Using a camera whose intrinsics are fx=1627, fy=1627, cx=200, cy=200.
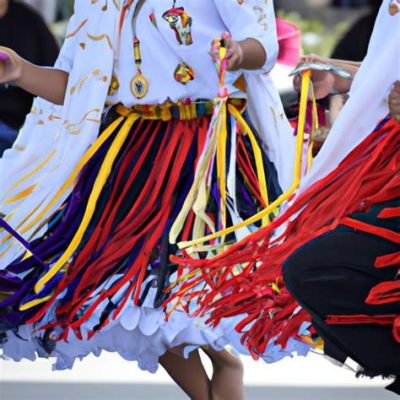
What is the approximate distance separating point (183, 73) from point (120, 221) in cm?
47

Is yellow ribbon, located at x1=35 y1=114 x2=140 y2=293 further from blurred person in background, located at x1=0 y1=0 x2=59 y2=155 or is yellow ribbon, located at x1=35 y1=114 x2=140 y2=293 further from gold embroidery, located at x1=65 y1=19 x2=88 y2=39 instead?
blurred person in background, located at x1=0 y1=0 x2=59 y2=155

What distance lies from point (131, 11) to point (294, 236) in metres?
1.15

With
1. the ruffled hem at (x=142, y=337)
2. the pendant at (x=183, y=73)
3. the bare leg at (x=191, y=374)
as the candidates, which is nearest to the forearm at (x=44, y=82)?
the pendant at (x=183, y=73)

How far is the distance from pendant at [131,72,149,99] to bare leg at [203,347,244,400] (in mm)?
767

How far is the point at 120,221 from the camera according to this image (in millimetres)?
4762

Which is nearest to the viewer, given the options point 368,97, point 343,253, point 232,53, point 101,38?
point 343,253

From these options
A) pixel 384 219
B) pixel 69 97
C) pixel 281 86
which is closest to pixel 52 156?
pixel 69 97

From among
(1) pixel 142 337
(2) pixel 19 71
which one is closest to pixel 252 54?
(2) pixel 19 71

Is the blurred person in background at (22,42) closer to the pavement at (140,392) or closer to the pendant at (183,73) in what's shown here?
the pavement at (140,392)

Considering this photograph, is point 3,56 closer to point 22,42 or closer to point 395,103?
point 395,103

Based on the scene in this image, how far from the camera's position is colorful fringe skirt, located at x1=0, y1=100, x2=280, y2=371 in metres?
4.56

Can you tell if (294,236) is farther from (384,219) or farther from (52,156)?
(52,156)

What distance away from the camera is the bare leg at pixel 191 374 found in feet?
15.5

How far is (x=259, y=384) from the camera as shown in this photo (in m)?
6.96
